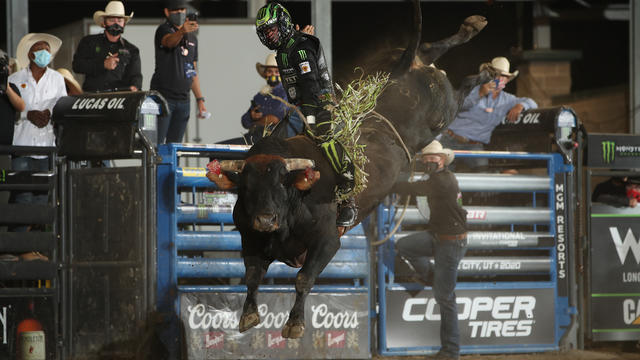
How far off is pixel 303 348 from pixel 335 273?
2.69 feet

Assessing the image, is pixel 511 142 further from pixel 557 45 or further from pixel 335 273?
pixel 557 45

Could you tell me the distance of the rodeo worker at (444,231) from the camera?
8.75 m

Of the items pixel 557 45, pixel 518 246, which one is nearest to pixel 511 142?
pixel 518 246

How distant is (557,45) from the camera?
17.5 metres

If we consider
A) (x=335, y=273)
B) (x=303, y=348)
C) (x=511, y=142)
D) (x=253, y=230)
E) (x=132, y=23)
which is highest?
(x=132, y=23)

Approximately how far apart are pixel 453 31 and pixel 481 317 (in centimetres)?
992

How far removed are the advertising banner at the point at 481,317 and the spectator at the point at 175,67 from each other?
2.93m

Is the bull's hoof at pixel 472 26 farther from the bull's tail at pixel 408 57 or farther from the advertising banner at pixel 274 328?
the advertising banner at pixel 274 328

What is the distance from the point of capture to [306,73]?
20.5ft

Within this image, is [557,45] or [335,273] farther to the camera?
[557,45]

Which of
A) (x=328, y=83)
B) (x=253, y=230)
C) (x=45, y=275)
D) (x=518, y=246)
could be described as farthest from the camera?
(x=518, y=246)

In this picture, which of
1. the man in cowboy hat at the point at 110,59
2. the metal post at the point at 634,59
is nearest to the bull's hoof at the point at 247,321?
the man in cowboy hat at the point at 110,59

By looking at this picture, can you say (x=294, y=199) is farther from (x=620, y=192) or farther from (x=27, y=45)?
(x=620, y=192)

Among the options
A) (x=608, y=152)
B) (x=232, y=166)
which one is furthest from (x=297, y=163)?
(x=608, y=152)
